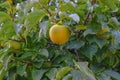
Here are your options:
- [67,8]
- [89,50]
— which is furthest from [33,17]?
[89,50]

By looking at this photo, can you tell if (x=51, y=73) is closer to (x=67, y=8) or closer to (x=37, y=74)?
(x=37, y=74)

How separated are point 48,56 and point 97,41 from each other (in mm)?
201

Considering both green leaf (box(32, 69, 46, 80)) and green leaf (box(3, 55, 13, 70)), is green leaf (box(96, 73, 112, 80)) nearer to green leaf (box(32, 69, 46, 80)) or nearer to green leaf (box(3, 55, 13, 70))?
green leaf (box(32, 69, 46, 80))

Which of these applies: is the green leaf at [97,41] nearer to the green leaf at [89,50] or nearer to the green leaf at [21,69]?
the green leaf at [89,50]

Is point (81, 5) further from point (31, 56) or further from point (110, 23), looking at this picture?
point (31, 56)

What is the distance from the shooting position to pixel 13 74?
122 cm

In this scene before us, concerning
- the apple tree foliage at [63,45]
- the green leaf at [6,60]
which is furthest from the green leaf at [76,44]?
the green leaf at [6,60]

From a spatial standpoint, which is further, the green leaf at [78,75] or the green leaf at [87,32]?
the green leaf at [87,32]

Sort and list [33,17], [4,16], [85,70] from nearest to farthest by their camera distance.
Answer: [85,70]
[33,17]
[4,16]

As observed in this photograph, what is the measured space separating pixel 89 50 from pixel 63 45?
120 mm

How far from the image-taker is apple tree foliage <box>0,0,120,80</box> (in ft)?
3.69

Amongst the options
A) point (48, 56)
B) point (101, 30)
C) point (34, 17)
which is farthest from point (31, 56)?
point (101, 30)

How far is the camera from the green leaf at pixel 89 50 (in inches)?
45.4

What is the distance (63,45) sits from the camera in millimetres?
1224
